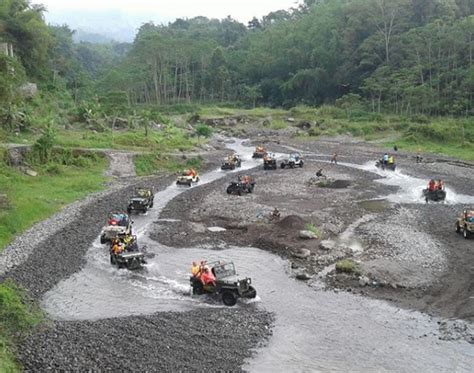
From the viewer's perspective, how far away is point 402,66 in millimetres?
127562

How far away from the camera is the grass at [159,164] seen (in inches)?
2805

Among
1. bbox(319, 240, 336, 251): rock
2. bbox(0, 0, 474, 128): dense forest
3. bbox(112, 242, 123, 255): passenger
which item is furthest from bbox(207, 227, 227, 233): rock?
bbox(0, 0, 474, 128): dense forest

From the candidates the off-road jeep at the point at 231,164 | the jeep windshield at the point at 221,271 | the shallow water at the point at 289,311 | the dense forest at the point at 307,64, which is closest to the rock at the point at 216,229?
the shallow water at the point at 289,311

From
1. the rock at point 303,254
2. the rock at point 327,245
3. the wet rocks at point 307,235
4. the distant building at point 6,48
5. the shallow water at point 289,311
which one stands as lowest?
the shallow water at point 289,311

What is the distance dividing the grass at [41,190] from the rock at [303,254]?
18058mm

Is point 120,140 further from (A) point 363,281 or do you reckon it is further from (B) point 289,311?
(B) point 289,311

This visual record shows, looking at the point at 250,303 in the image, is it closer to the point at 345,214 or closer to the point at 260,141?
the point at 345,214

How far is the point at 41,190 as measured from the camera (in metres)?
51.7

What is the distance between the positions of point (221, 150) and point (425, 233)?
190ft

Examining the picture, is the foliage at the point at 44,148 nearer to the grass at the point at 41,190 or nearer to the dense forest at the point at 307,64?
the grass at the point at 41,190

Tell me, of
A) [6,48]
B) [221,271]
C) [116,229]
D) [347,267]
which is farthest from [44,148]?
[347,267]

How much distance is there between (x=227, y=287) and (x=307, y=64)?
14410 centimetres

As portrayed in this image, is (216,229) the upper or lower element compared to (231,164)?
lower

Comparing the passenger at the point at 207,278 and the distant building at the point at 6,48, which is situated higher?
the distant building at the point at 6,48
